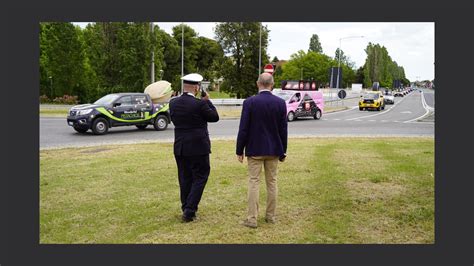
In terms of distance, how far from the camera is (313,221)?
5.93 metres

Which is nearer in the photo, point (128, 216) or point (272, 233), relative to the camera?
point (272, 233)

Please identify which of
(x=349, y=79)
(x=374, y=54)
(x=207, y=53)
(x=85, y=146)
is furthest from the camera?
(x=374, y=54)

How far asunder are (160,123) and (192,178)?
13654 millimetres

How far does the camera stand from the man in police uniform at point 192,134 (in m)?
5.82

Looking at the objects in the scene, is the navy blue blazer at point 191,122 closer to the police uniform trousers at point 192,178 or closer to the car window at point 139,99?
the police uniform trousers at point 192,178

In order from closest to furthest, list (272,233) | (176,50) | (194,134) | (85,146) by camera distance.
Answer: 1. (272,233)
2. (194,134)
3. (85,146)
4. (176,50)

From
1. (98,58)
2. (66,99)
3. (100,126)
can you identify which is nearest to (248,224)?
(100,126)

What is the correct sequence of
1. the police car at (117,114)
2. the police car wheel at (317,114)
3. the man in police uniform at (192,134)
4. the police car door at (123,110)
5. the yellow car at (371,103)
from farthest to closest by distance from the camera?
the yellow car at (371,103) → the police car wheel at (317,114) → the police car door at (123,110) → the police car at (117,114) → the man in police uniform at (192,134)

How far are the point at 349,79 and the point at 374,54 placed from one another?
17075mm

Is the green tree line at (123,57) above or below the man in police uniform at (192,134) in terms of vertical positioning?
above

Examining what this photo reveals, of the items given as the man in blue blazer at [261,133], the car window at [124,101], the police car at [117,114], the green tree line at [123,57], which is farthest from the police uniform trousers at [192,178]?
the green tree line at [123,57]

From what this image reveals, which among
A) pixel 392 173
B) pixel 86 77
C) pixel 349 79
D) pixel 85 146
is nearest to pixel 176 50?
pixel 86 77

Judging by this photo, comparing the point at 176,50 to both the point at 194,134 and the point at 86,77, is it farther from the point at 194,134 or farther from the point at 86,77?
the point at 194,134

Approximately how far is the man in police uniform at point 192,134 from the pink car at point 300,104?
65.1 ft
